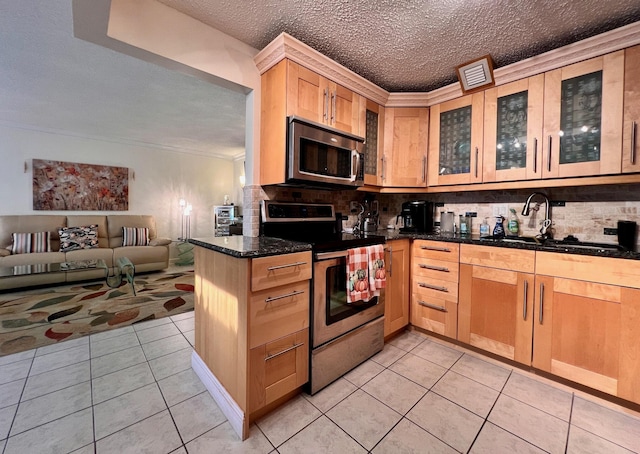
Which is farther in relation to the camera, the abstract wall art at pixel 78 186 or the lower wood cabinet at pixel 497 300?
the abstract wall art at pixel 78 186

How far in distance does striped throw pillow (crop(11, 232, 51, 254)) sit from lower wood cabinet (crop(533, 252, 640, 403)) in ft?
19.8

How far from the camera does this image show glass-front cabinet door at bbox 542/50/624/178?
1.71 meters

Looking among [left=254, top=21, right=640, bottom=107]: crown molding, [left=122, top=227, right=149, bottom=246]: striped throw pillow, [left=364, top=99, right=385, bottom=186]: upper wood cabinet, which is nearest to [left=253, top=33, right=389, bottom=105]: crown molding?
[left=254, top=21, right=640, bottom=107]: crown molding

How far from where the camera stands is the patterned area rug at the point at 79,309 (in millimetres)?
2363

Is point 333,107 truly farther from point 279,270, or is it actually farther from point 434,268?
point 434,268

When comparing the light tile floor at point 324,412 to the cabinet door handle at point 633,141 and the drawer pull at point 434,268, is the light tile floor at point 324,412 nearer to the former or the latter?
the drawer pull at point 434,268

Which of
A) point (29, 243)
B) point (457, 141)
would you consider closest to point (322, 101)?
point (457, 141)

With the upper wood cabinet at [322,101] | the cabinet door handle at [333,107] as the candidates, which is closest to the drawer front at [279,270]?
the upper wood cabinet at [322,101]

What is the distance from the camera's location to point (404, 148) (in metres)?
2.65

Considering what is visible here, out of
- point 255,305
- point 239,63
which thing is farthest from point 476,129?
point 255,305

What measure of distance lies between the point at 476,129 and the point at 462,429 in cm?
220

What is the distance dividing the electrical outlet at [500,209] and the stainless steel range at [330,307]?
1.23m

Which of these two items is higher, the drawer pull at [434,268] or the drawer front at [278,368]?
the drawer pull at [434,268]

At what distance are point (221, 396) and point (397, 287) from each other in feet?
5.07
